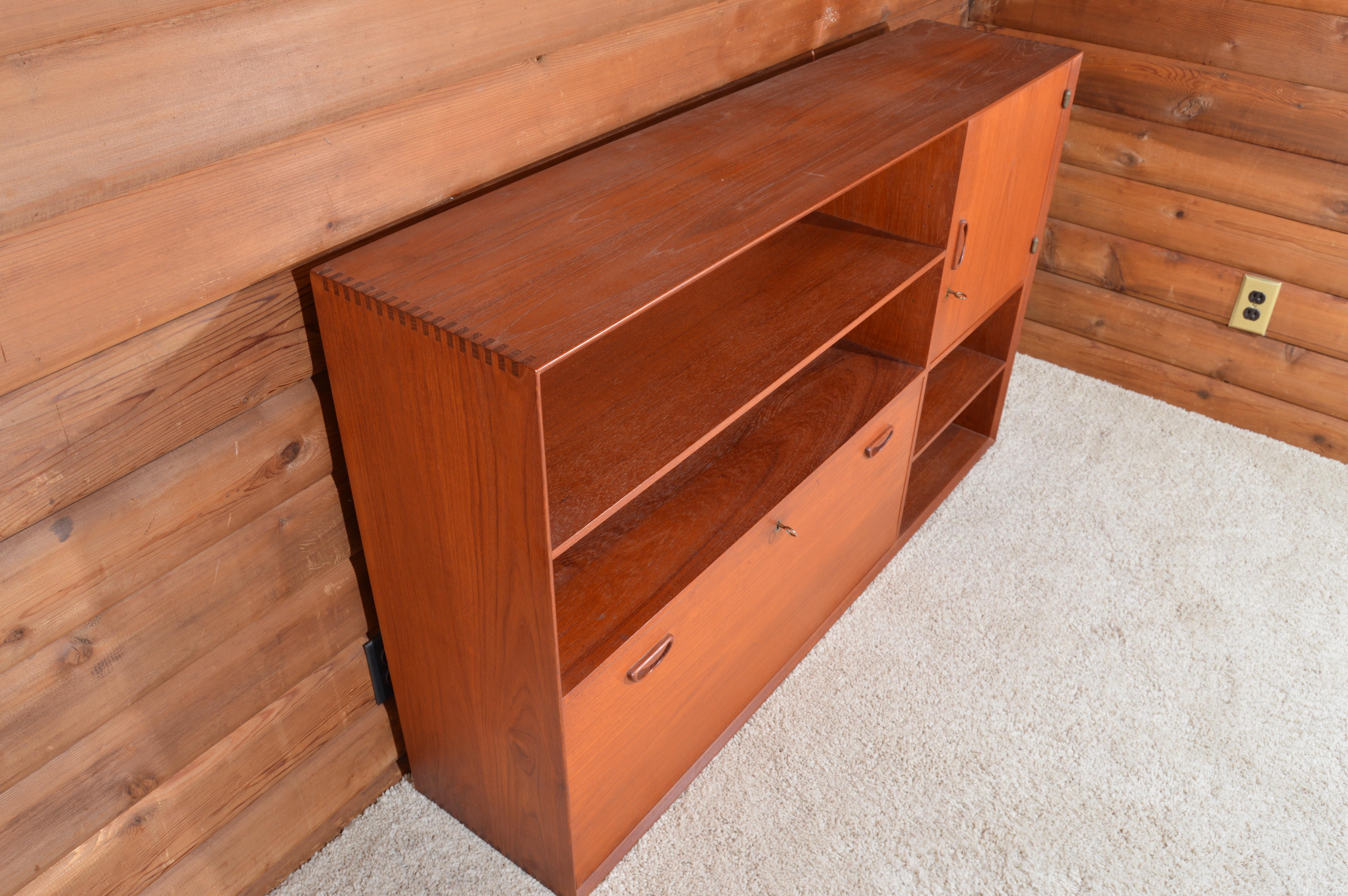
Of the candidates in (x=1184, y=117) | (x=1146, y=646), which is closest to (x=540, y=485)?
(x=1146, y=646)

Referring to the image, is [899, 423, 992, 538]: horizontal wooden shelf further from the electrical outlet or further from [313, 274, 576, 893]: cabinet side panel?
[313, 274, 576, 893]: cabinet side panel

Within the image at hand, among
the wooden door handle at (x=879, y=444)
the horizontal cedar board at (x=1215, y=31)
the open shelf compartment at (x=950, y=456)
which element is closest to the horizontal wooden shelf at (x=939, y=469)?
the open shelf compartment at (x=950, y=456)

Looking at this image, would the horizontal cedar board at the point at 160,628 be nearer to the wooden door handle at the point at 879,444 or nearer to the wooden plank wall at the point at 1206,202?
the wooden door handle at the point at 879,444

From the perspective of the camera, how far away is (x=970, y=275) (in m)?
1.96

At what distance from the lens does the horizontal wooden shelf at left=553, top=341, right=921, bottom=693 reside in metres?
1.39

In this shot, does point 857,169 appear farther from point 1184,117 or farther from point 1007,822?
point 1184,117

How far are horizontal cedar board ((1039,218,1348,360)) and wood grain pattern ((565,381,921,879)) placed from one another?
106 centimetres

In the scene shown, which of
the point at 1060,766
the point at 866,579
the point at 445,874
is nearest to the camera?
the point at 445,874

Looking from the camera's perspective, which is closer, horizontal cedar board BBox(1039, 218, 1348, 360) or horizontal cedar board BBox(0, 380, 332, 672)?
horizontal cedar board BBox(0, 380, 332, 672)

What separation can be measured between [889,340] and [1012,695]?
708 mm

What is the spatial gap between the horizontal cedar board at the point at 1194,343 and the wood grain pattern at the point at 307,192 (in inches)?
58.0

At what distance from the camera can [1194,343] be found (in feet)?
8.60

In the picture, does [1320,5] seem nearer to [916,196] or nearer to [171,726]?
[916,196]

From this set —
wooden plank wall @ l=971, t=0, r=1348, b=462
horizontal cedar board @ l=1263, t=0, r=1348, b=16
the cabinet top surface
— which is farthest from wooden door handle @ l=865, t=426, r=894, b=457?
horizontal cedar board @ l=1263, t=0, r=1348, b=16
